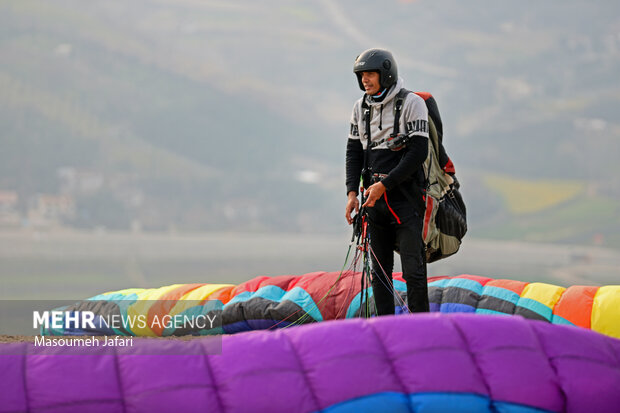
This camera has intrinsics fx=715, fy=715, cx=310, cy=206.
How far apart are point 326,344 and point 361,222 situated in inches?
39.8

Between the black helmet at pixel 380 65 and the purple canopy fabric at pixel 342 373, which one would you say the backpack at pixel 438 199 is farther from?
the purple canopy fabric at pixel 342 373

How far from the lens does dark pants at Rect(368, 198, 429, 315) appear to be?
2.74 m

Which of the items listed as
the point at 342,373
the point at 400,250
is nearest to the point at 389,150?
the point at 400,250

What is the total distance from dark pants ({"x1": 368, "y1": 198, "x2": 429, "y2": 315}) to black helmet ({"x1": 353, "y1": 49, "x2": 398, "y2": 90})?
47cm

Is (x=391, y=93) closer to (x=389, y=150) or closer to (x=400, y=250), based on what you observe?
(x=389, y=150)

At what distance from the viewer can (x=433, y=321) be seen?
6.64 feet

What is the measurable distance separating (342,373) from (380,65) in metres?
1.32

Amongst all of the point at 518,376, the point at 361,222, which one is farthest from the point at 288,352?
the point at 361,222

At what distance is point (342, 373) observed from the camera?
186 centimetres

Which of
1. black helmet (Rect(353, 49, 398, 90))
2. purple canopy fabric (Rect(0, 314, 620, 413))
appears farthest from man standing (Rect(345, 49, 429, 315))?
purple canopy fabric (Rect(0, 314, 620, 413))

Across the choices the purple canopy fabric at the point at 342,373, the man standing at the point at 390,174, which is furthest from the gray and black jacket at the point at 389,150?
the purple canopy fabric at the point at 342,373

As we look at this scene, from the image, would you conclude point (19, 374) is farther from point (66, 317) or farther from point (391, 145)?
point (66, 317)

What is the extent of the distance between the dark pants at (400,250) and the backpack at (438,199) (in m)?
0.11

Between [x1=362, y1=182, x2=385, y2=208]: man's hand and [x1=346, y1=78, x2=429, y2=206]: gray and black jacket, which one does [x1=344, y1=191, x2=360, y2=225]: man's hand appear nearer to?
[x1=346, y1=78, x2=429, y2=206]: gray and black jacket
